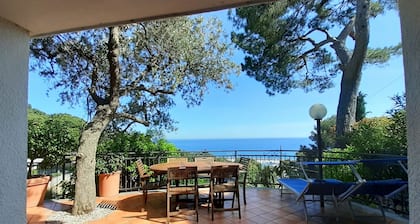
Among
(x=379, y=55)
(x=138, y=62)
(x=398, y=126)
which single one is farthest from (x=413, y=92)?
(x=379, y=55)

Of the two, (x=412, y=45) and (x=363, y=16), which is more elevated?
(x=363, y=16)

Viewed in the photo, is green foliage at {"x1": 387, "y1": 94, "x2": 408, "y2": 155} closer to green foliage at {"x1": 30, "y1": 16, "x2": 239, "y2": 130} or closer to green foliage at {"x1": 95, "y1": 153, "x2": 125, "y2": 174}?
green foliage at {"x1": 30, "y1": 16, "x2": 239, "y2": 130}

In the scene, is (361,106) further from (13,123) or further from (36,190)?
(13,123)

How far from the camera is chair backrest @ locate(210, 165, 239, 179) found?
396cm

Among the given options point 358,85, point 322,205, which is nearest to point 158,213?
point 322,205

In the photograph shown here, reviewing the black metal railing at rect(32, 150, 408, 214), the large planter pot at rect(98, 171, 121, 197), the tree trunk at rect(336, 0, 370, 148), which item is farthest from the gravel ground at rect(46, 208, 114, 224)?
the tree trunk at rect(336, 0, 370, 148)

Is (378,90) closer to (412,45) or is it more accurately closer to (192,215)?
(192,215)

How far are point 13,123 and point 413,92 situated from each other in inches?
57.7

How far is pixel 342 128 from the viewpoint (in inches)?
334

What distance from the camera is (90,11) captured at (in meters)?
1.15

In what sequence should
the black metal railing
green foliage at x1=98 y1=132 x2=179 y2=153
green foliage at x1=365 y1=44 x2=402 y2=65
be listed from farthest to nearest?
green foliage at x1=365 y1=44 x2=402 y2=65 → green foliage at x1=98 y1=132 x2=179 y2=153 → the black metal railing

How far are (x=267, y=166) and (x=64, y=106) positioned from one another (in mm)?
4923

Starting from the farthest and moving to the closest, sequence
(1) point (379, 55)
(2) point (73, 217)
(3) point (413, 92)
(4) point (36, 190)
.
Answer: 1. (1) point (379, 55)
2. (4) point (36, 190)
3. (2) point (73, 217)
4. (3) point (413, 92)

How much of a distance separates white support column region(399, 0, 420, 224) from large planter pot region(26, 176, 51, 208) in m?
5.26
